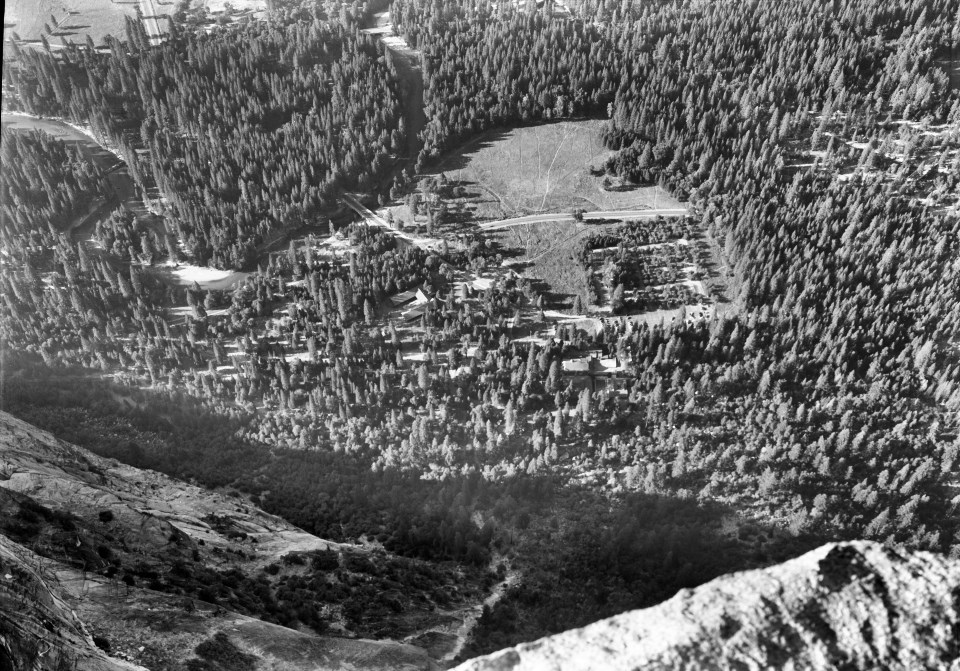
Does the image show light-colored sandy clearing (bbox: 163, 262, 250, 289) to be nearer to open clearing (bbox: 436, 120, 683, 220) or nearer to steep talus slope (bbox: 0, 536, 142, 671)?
open clearing (bbox: 436, 120, 683, 220)

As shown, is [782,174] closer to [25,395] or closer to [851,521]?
[851,521]

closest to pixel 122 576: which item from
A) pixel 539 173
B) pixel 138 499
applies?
pixel 138 499

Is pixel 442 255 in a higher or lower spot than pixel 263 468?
higher

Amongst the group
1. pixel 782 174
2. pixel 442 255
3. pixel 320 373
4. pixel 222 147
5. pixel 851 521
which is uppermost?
pixel 222 147

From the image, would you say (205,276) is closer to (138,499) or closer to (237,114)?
(237,114)

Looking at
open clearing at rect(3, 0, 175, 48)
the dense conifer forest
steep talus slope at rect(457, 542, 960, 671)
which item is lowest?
the dense conifer forest

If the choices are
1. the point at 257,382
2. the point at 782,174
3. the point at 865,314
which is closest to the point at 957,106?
the point at 782,174

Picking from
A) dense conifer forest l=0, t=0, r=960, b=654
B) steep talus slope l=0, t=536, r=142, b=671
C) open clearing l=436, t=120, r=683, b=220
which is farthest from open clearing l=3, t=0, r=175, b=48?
steep talus slope l=0, t=536, r=142, b=671
